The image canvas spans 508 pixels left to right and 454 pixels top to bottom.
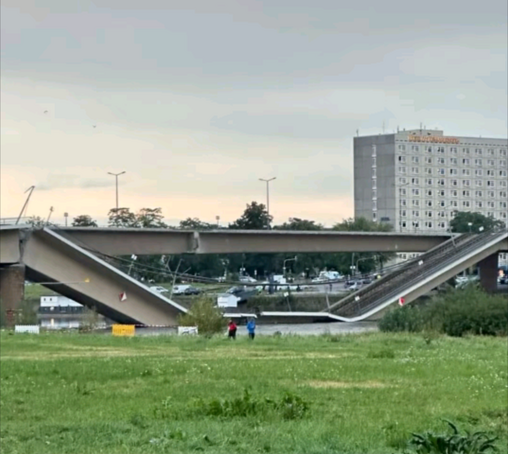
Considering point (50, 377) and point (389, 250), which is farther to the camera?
point (389, 250)

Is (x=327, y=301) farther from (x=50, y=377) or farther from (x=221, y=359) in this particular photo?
(x=50, y=377)

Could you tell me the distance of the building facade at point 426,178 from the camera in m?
184

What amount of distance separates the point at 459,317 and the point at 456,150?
136305 millimetres

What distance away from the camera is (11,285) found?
69938 millimetres

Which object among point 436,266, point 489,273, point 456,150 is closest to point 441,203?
point 456,150

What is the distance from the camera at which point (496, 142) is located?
646 feet

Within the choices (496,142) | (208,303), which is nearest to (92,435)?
(208,303)

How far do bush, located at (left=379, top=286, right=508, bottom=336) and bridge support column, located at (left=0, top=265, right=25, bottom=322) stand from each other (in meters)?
23.9

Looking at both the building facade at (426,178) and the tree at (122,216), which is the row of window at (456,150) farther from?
the tree at (122,216)

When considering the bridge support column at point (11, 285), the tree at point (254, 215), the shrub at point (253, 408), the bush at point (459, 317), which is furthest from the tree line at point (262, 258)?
the shrub at point (253, 408)

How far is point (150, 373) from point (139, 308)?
53578 millimetres

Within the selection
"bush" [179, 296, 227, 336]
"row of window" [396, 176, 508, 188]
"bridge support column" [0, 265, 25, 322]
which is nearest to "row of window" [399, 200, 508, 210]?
"row of window" [396, 176, 508, 188]

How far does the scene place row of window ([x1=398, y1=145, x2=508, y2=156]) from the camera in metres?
187

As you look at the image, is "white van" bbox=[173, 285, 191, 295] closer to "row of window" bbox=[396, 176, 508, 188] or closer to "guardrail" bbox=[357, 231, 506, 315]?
"guardrail" bbox=[357, 231, 506, 315]
